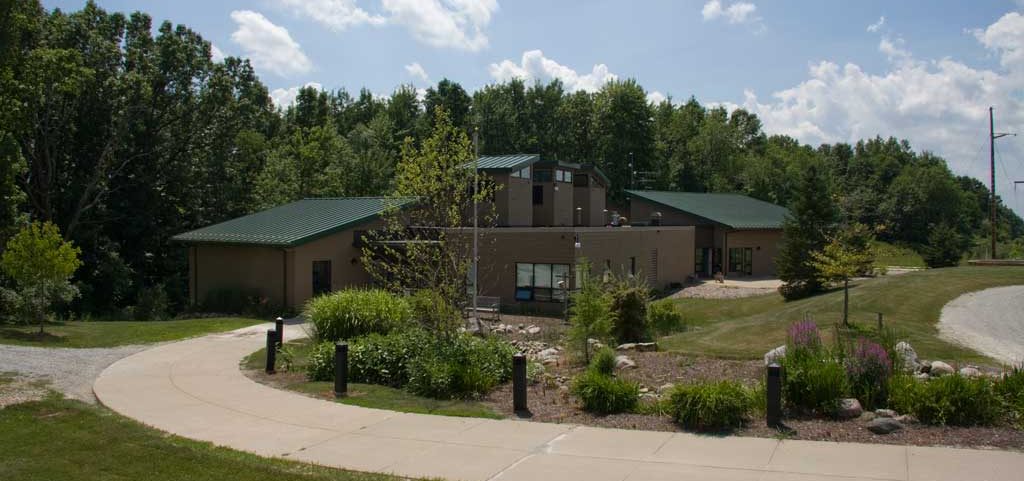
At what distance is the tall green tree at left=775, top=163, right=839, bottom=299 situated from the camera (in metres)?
31.4

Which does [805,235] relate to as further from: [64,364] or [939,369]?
[64,364]

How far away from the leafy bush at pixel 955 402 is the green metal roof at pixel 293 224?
1881 cm

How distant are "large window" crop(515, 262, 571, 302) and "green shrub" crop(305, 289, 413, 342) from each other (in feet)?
38.7

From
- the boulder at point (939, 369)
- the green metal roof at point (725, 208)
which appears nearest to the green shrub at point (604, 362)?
the boulder at point (939, 369)

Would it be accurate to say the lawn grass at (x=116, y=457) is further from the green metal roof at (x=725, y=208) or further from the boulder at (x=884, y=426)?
the green metal roof at (x=725, y=208)

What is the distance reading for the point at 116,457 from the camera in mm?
8398

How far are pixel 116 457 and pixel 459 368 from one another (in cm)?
524

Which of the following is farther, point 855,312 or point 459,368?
point 855,312

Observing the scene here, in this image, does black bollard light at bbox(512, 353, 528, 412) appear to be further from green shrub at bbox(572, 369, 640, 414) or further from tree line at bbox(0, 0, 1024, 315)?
tree line at bbox(0, 0, 1024, 315)

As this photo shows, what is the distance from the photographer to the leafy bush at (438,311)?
13.6 metres

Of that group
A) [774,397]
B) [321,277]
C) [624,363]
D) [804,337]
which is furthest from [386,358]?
[321,277]

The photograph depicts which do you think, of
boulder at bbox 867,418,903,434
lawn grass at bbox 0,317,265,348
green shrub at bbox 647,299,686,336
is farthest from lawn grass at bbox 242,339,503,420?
green shrub at bbox 647,299,686,336

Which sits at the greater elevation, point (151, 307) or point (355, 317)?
point (355, 317)

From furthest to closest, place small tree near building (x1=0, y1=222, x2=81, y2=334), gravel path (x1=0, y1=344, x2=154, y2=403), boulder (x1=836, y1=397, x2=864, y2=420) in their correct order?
1. small tree near building (x1=0, y1=222, x2=81, y2=334)
2. gravel path (x1=0, y1=344, x2=154, y2=403)
3. boulder (x1=836, y1=397, x2=864, y2=420)
